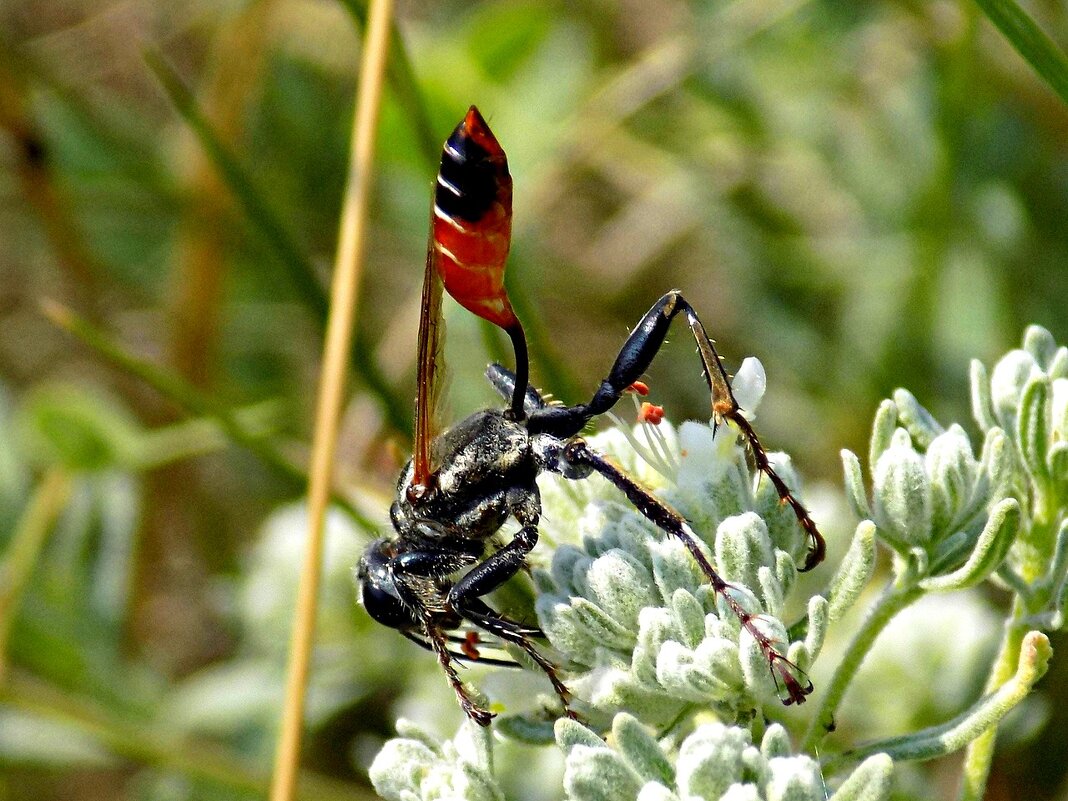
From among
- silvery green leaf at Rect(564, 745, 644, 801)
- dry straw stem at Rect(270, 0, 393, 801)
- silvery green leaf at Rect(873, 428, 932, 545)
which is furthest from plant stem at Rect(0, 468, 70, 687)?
silvery green leaf at Rect(873, 428, 932, 545)

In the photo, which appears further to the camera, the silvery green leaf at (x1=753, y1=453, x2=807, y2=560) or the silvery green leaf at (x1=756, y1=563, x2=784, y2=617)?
the silvery green leaf at (x1=753, y1=453, x2=807, y2=560)

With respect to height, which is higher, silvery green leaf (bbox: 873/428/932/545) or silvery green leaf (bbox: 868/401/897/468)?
silvery green leaf (bbox: 868/401/897/468)

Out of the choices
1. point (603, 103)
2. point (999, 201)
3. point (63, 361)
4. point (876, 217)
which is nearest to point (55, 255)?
point (63, 361)

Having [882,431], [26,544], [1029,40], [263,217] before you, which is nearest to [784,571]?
[882,431]

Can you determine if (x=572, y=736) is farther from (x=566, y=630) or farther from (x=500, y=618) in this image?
(x=500, y=618)

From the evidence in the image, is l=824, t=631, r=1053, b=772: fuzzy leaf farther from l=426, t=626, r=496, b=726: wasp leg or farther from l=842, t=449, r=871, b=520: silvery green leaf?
l=426, t=626, r=496, b=726: wasp leg

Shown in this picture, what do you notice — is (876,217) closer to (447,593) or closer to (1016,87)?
(1016,87)

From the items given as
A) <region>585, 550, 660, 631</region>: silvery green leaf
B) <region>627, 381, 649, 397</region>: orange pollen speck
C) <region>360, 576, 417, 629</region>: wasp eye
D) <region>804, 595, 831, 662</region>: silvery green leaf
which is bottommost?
<region>804, 595, 831, 662</region>: silvery green leaf

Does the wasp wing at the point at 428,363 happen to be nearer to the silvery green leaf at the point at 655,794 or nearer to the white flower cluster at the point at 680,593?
the white flower cluster at the point at 680,593

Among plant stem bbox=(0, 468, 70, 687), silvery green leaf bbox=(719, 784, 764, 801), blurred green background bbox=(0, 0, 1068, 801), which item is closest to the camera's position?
silvery green leaf bbox=(719, 784, 764, 801)
